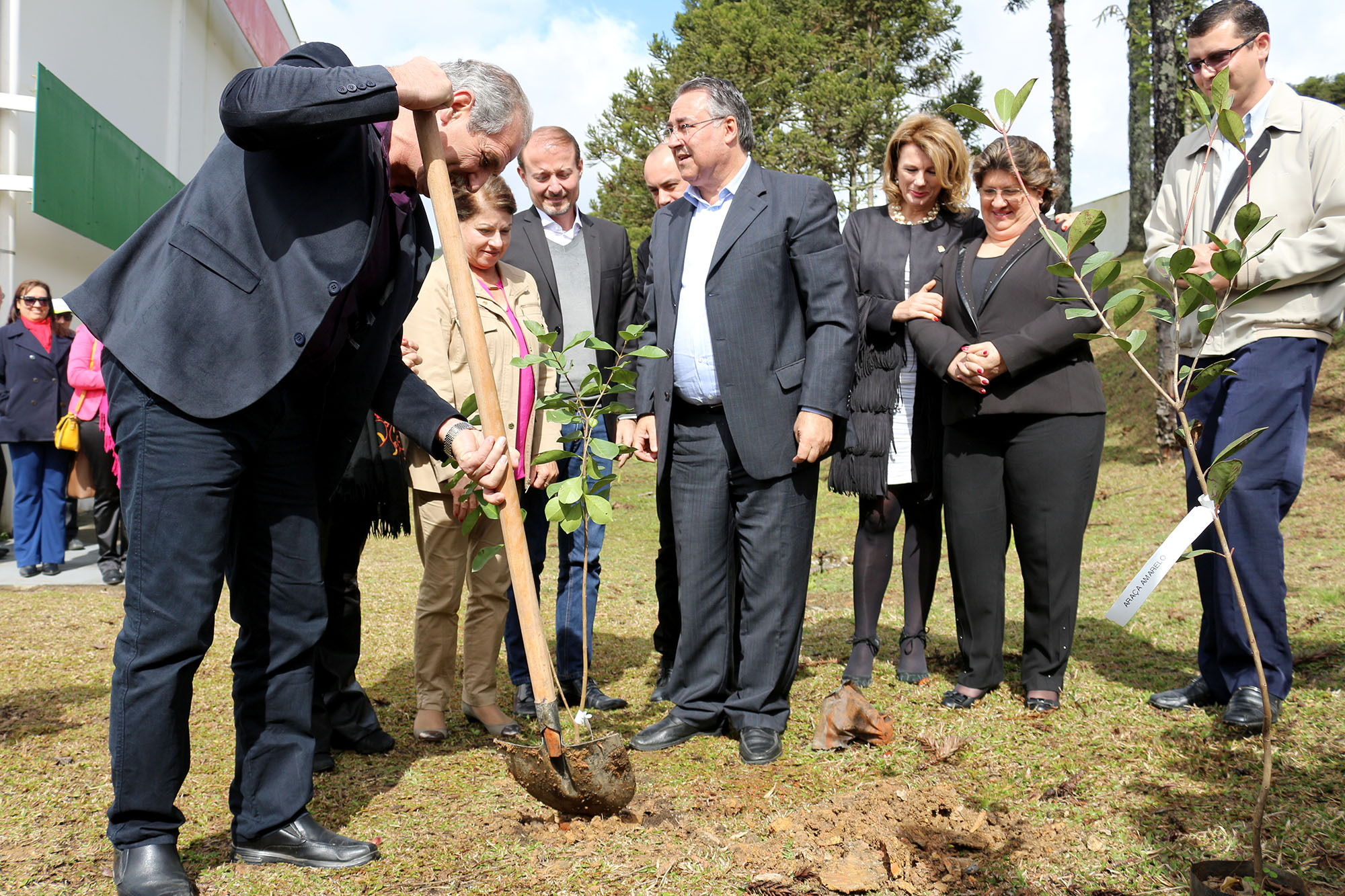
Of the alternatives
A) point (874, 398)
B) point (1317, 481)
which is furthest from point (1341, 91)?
point (874, 398)

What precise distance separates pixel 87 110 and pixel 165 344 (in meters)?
10.2

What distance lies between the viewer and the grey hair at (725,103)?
3.64 meters

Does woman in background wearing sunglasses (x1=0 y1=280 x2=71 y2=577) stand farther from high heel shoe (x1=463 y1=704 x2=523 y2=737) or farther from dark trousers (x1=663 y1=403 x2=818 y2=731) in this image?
dark trousers (x1=663 y1=403 x2=818 y2=731)

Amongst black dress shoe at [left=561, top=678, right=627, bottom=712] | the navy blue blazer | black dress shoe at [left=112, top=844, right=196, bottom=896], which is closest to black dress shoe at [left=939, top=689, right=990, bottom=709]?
black dress shoe at [left=561, top=678, right=627, bottom=712]

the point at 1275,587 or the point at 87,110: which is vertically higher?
the point at 87,110

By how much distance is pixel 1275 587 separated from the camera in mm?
3438

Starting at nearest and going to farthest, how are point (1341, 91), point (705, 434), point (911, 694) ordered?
1. point (705, 434)
2. point (911, 694)
3. point (1341, 91)

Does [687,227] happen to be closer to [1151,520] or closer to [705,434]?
[705,434]

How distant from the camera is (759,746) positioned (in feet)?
11.3

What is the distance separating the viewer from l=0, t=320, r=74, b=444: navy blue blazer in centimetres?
752

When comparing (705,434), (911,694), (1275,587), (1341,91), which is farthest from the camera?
(1341,91)

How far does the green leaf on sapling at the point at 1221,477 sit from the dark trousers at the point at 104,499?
7.15 m

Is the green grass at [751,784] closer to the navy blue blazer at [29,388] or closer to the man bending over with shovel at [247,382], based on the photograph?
the man bending over with shovel at [247,382]

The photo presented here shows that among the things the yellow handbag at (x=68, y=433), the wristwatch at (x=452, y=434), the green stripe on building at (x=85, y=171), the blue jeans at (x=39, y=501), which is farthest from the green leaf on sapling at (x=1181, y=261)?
the green stripe on building at (x=85, y=171)
